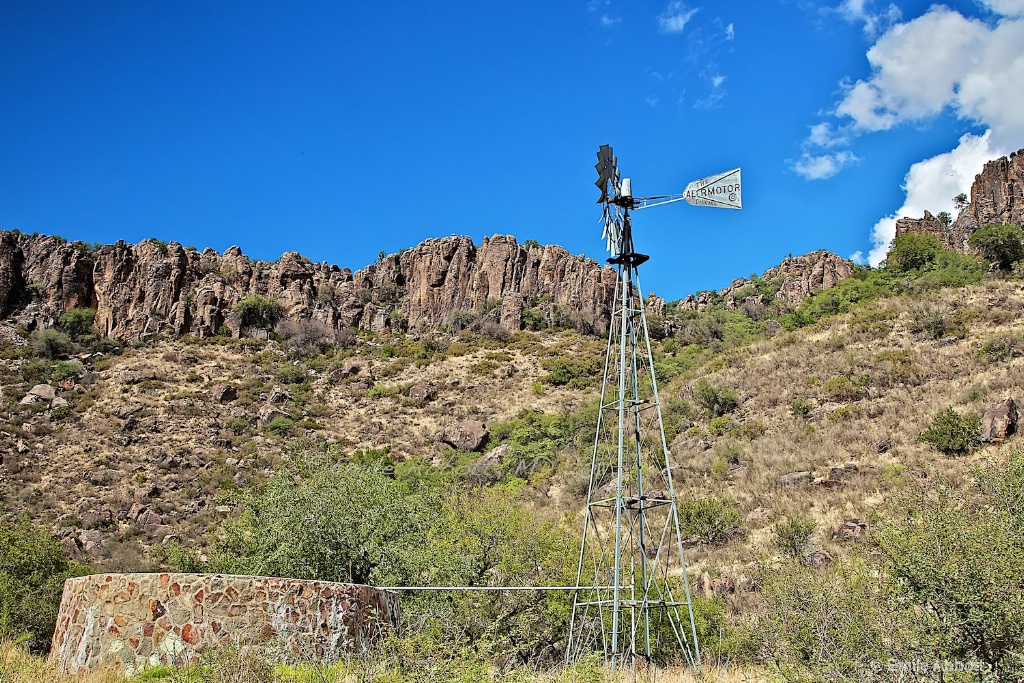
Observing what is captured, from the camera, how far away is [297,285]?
61406 millimetres

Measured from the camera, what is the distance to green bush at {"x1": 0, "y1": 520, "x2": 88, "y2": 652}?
16.8 meters

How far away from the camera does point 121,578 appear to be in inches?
341

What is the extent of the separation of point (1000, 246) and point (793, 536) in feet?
133

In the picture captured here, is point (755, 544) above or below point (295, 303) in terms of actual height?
below

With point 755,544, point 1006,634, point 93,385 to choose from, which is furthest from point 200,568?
point 93,385

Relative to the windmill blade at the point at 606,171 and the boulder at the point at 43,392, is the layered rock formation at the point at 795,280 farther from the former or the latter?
the windmill blade at the point at 606,171

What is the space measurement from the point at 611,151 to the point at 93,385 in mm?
43411

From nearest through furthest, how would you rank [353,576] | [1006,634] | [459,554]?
[1006,634], [459,554], [353,576]

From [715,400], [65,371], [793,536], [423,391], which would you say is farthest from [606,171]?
[65,371]

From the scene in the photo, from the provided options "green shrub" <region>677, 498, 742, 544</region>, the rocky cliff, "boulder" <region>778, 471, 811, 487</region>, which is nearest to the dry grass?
"green shrub" <region>677, 498, 742, 544</region>

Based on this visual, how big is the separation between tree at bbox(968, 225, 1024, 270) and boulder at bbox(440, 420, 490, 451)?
109 ft

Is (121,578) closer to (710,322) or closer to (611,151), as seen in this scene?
(611,151)

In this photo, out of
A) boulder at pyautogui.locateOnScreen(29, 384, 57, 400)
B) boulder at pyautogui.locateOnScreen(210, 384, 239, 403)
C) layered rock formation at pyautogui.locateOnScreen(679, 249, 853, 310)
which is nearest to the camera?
boulder at pyautogui.locateOnScreen(29, 384, 57, 400)

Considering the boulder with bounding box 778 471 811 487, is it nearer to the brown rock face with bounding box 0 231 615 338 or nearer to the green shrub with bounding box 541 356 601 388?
the green shrub with bounding box 541 356 601 388
